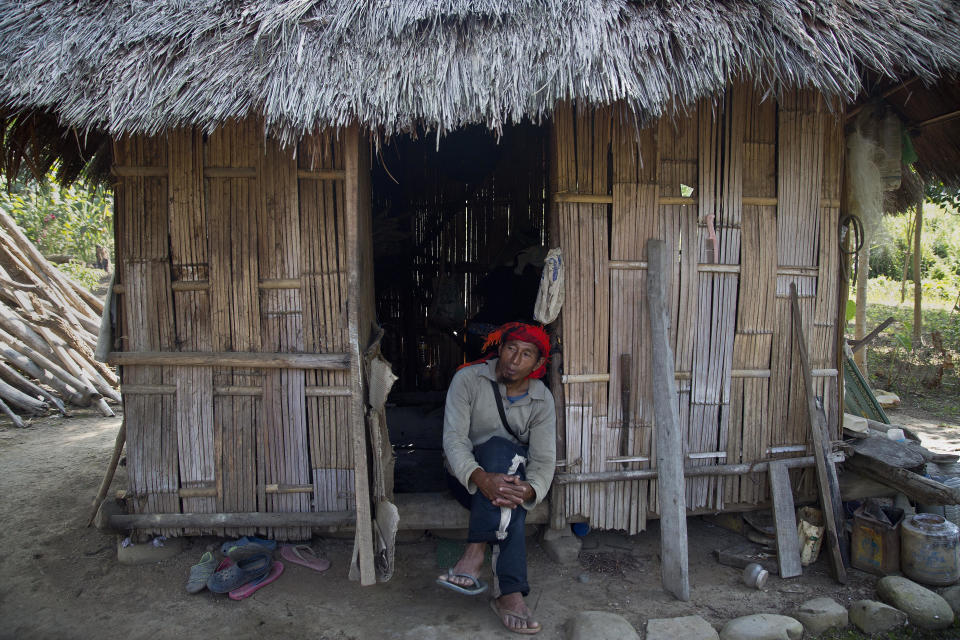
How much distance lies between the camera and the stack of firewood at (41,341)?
6.43 meters

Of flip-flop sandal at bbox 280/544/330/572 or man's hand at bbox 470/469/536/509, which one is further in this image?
flip-flop sandal at bbox 280/544/330/572

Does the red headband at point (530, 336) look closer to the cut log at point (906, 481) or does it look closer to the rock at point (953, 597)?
the cut log at point (906, 481)

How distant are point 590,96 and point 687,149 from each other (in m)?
1.00

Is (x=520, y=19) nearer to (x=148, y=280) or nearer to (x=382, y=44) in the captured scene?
(x=382, y=44)

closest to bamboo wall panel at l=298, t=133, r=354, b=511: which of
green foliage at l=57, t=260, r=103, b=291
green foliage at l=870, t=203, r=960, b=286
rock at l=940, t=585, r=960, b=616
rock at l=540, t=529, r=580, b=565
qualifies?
rock at l=540, t=529, r=580, b=565

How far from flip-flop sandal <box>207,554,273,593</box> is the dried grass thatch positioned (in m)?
2.16

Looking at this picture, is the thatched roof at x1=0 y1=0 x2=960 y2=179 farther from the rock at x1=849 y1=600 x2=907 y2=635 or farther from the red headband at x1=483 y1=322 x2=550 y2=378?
the rock at x1=849 y1=600 x2=907 y2=635

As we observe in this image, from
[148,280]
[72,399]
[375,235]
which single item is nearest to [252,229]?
[148,280]

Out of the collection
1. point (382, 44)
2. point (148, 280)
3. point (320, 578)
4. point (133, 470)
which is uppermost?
point (382, 44)

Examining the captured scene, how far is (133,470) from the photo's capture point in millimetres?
3355

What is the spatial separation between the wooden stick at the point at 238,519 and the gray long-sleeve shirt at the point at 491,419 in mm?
700

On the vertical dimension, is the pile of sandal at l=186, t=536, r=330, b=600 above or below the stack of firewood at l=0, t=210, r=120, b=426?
below

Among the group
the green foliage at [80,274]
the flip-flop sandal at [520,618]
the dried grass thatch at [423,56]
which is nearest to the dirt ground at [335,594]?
the flip-flop sandal at [520,618]

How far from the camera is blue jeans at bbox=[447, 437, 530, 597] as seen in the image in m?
2.94
